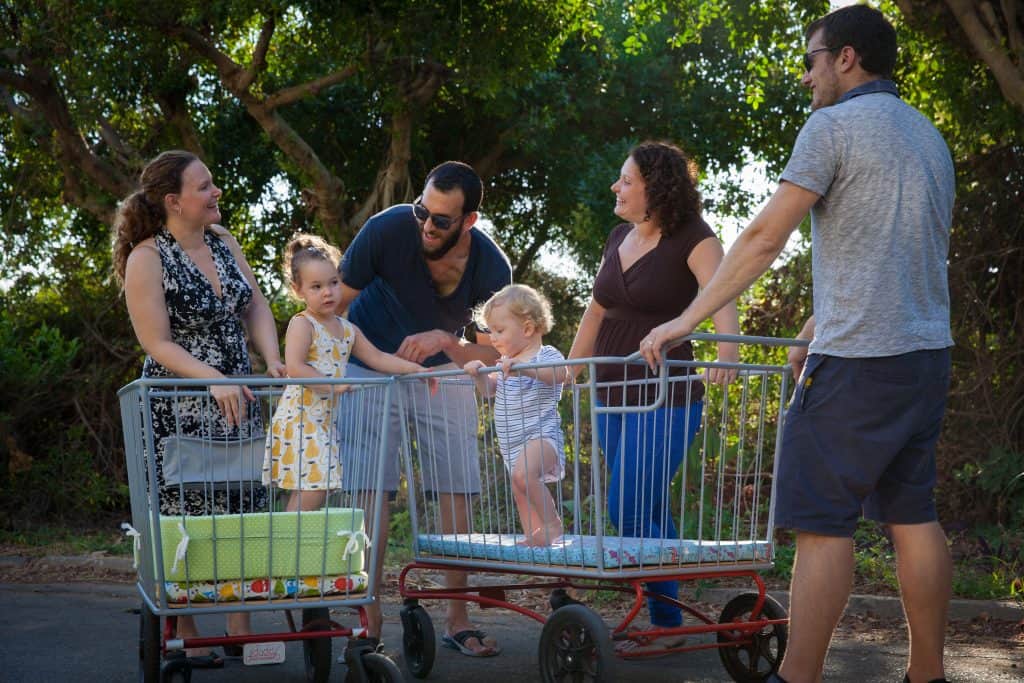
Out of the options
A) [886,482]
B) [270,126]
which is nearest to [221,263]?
[886,482]

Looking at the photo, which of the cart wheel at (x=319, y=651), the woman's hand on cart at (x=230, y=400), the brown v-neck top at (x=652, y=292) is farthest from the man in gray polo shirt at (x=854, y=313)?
the cart wheel at (x=319, y=651)

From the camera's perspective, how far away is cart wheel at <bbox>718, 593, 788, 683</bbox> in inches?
183

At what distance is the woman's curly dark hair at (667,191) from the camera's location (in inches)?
196

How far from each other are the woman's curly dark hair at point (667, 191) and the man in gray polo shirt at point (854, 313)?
1.19 m

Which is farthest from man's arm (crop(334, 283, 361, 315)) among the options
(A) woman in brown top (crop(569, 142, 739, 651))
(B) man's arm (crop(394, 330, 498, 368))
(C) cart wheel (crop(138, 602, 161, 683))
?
(C) cart wheel (crop(138, 602, 161, 683))

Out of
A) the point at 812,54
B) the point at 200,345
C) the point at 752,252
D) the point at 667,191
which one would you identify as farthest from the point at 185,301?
the point at 812,54

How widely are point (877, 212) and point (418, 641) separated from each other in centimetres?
263

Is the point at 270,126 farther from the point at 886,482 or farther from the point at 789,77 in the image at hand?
the point at 886,482

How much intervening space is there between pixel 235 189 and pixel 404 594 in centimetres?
1209

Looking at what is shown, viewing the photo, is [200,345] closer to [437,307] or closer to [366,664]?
[437,307]

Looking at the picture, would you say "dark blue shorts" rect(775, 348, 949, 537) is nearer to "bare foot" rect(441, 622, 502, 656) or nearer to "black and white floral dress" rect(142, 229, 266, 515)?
"black and white floral dress" rect(142, 229, 266, 515)

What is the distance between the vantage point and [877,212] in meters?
3.71

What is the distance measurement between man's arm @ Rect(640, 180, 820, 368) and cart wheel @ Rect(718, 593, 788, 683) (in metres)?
1.37

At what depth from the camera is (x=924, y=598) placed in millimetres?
3857
